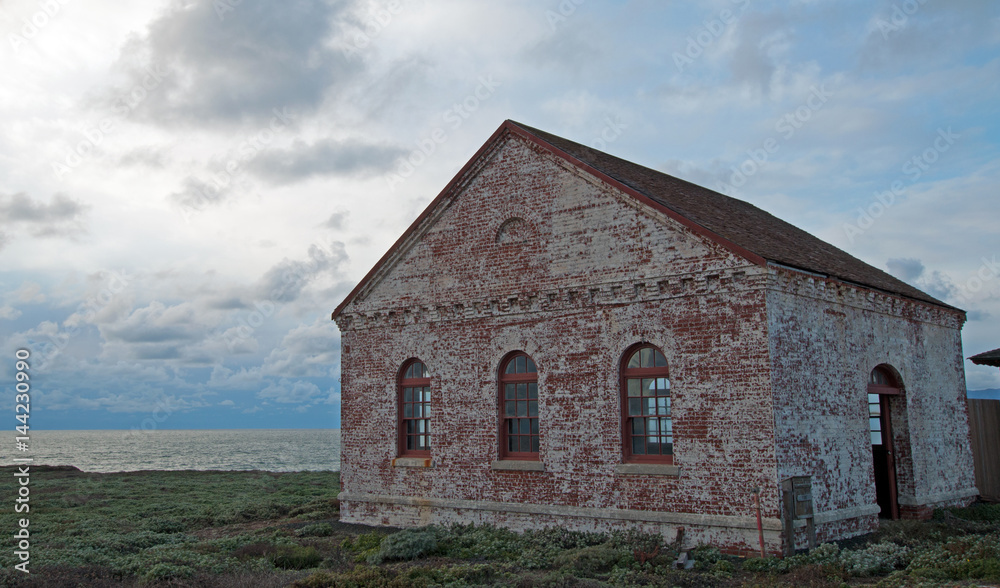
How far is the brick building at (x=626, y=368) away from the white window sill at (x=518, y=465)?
0.17ft

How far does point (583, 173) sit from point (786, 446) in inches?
261

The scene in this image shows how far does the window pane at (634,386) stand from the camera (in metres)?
14.9

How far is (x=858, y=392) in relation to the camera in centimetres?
1525

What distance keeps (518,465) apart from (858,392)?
6.91 meters

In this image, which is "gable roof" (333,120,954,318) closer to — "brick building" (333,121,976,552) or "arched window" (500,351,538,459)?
"brick building" (333,121,976,552)

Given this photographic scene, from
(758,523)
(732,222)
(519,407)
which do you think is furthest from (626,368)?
(732,222)

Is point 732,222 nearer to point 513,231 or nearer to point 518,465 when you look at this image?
point 513,231

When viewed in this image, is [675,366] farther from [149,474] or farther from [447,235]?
[149,474]

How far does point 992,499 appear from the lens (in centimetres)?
1942

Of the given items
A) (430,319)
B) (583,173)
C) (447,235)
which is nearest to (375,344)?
(430,319)

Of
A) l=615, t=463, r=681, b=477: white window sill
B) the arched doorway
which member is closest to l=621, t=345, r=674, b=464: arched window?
l=615, t=463, r=681, b=477: white window sill

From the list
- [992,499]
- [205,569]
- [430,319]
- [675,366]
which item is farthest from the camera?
[992,499]

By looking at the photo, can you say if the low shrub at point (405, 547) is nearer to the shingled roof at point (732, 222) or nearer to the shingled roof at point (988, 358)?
the shingled roof at point (732, 222)

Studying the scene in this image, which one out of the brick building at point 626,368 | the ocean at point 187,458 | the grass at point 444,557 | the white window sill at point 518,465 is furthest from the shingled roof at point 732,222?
the ocean at point 187,458
